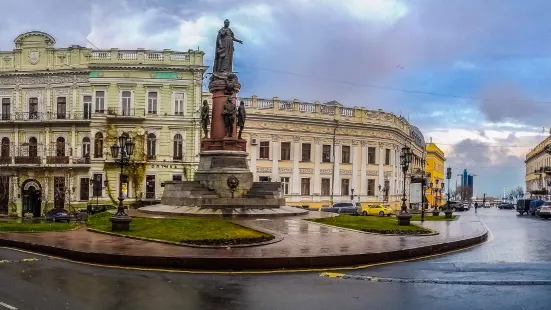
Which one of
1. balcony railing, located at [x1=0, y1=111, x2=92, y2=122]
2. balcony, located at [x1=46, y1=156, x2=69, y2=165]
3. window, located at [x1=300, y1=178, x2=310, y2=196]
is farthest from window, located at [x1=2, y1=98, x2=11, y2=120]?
window, located at [x1=300, y1=178, x2=310, y2=196]

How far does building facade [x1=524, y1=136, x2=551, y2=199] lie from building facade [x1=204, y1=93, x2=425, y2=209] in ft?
101

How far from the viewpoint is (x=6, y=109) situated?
184ft

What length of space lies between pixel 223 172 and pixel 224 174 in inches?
4.6

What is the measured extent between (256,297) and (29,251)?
1014 centimetres

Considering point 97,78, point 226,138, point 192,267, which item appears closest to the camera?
point 192,267

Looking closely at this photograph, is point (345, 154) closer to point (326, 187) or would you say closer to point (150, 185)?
point (326, 187)

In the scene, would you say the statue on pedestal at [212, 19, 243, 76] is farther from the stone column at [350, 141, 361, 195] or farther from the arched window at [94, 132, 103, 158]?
the stone column at [350, 141, 361, 195]

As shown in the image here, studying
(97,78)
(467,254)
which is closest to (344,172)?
(97,78)

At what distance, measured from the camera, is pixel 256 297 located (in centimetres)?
1054

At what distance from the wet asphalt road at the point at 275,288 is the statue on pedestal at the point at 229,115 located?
16.0m

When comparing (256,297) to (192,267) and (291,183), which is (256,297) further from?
(291,183)

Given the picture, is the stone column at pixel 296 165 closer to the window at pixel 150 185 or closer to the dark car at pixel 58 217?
the window at pixel 150 185

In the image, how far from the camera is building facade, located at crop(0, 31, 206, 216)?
177 ft

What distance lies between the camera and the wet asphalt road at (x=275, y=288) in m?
9.94
